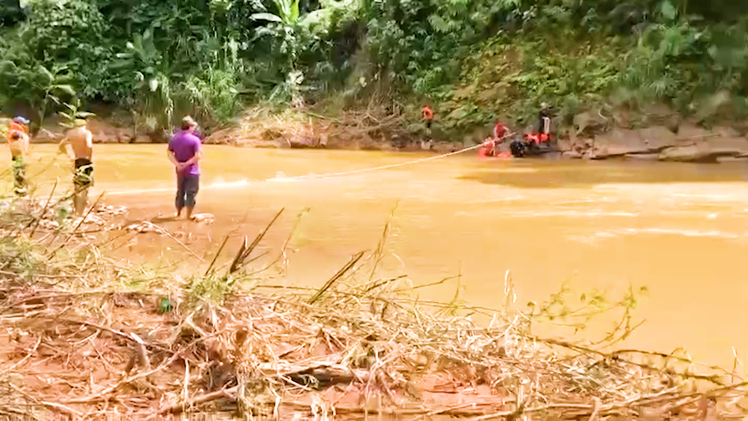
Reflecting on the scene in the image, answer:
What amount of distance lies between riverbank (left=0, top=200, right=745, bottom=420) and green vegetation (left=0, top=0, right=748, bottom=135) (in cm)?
1577

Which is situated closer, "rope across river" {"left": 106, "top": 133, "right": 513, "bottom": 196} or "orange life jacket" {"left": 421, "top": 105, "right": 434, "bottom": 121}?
"rope across river" {"left": 106, "top": 133, "right": 513, "bottom": 196}

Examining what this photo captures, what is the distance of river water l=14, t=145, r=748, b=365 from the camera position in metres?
6.69

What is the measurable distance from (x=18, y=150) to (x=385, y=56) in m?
15.3

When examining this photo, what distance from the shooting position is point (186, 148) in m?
10.5

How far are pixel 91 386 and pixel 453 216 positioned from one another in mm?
7241

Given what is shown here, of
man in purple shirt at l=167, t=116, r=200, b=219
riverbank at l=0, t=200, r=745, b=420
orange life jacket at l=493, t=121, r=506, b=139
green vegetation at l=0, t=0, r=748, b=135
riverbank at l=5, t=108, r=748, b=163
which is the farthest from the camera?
orange life jacket at l=493, t=121, r=506, b=139

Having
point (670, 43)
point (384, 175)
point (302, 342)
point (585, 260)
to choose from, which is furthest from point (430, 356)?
point (670, 43)

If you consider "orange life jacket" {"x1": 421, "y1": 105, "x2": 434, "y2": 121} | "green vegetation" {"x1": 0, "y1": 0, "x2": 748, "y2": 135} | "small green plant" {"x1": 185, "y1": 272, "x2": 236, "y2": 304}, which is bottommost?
"small green plant" {"x1": 185, "y1": 272, "x2": 236, "y2": 304}

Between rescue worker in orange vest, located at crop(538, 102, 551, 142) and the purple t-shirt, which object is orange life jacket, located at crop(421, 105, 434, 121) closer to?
rescue worker in orange vest, located at crop(538, 102, 551, 142)

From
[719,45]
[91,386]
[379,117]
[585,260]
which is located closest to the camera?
[91,386]

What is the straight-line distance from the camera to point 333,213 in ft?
36.6

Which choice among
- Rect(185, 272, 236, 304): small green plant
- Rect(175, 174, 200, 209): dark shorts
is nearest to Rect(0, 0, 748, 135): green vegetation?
Rect(175, 174, 200, 209): dark shorts

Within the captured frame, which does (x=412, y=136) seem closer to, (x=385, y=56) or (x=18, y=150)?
(x=385, y=56)

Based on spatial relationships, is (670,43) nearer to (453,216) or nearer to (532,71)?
(532,71)
